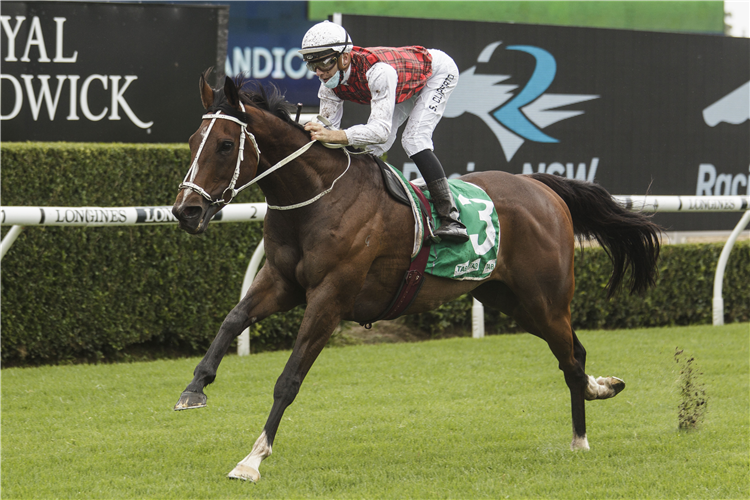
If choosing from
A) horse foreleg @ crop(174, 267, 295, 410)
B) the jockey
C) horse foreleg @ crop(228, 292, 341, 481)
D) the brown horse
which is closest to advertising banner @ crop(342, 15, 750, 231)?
the jockey

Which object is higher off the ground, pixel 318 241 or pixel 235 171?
pixel 235 171

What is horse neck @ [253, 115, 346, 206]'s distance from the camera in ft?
11.4

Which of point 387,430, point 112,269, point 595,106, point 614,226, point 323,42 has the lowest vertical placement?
point 387,430

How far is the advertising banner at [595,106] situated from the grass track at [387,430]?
2.03m

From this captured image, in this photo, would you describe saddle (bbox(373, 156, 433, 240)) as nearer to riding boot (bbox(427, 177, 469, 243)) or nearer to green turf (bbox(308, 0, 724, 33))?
riding boot (bbox(427, 177, 469, 243))

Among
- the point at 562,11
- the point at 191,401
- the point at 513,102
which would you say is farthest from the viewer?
the point at 562,11

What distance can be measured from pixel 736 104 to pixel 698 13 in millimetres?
2133

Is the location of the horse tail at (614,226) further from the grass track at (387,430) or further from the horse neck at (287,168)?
the horse neck at (287,168)

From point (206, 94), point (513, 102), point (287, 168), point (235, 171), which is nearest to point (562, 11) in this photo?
point (513, 102)

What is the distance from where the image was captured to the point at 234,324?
345 centimetres

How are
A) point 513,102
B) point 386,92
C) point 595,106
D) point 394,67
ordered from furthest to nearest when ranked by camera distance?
1. point 595,106
2. point 513,102
3. point 394,67
4. point 386,92

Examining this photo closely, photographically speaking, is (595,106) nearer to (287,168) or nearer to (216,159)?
(287,168)

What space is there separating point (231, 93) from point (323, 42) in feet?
1.60

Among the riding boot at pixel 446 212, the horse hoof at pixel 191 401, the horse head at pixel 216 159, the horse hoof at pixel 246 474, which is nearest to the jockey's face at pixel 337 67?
the horse head at pixel 216 159
